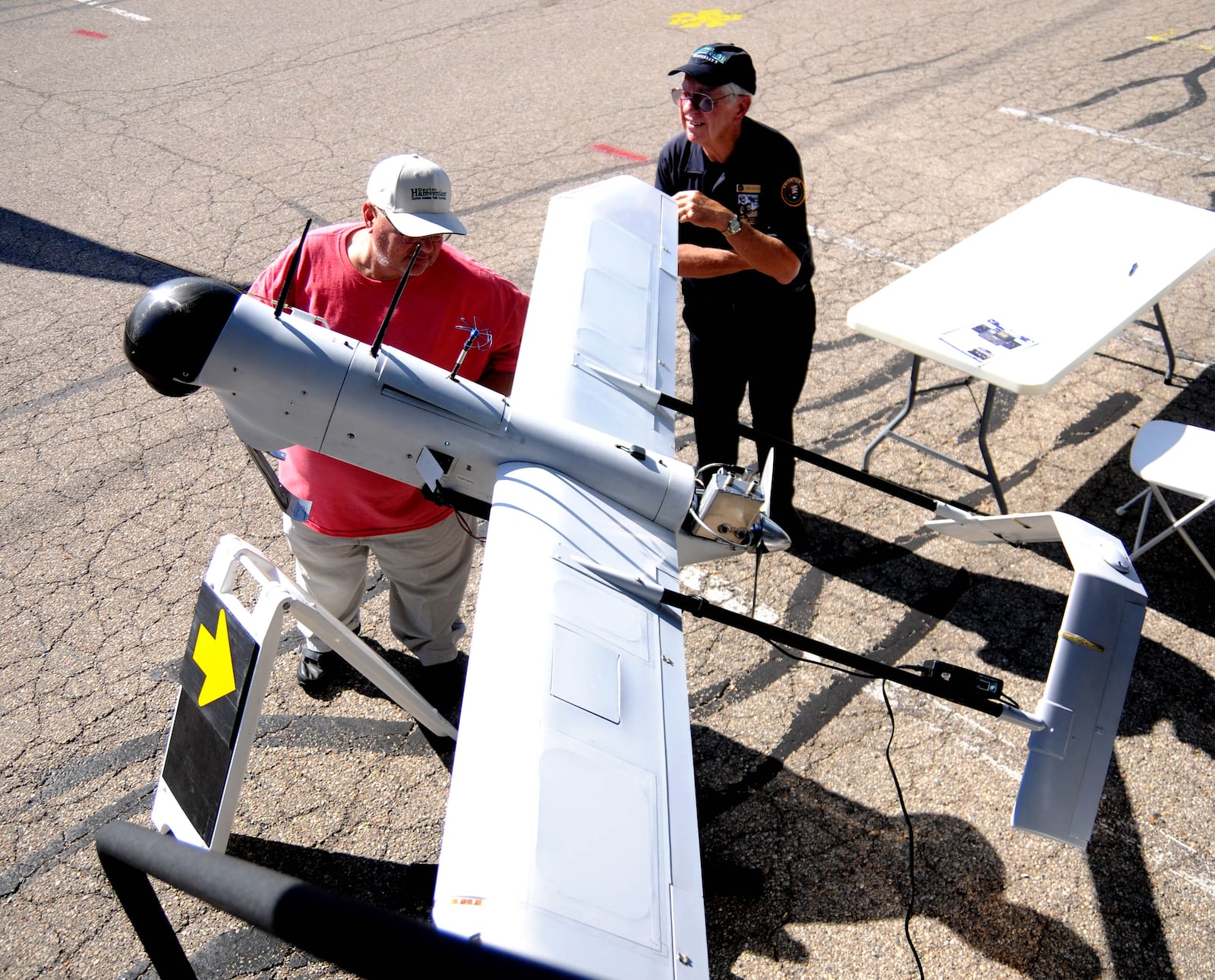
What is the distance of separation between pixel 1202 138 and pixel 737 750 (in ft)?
28.8

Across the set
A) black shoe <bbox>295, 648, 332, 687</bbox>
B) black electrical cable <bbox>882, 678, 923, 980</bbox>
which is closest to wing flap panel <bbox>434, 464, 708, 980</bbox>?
black electrical cable <bbox>882, 678, 923, 980</bbox>

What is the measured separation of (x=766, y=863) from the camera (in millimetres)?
3465

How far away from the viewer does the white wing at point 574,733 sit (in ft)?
6.11

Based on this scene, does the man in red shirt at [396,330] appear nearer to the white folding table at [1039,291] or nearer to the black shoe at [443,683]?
the black shoe at [443,683]

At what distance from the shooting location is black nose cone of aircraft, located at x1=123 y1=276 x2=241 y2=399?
2.69 metres

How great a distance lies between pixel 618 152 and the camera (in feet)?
29.5

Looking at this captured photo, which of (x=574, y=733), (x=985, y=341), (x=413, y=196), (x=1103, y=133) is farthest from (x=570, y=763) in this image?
(x=1103, y=133)

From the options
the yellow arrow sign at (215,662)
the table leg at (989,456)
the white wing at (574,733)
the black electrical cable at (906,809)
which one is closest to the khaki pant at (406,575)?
the yellow arrow sign at (215,662)

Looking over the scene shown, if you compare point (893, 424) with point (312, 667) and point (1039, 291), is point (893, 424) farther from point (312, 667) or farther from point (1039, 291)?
point (312, 667)

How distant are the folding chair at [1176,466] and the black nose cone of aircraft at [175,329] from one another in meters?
4.19

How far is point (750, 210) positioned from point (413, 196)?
173 cm

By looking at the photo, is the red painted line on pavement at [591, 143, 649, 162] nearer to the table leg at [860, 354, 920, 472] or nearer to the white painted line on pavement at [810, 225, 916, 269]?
the white painted line on pavement at [810, 225, 916, 269]

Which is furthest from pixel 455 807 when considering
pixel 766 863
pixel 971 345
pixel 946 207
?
pixel 946 207

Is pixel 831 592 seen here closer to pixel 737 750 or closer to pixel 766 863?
pixel 737 750
